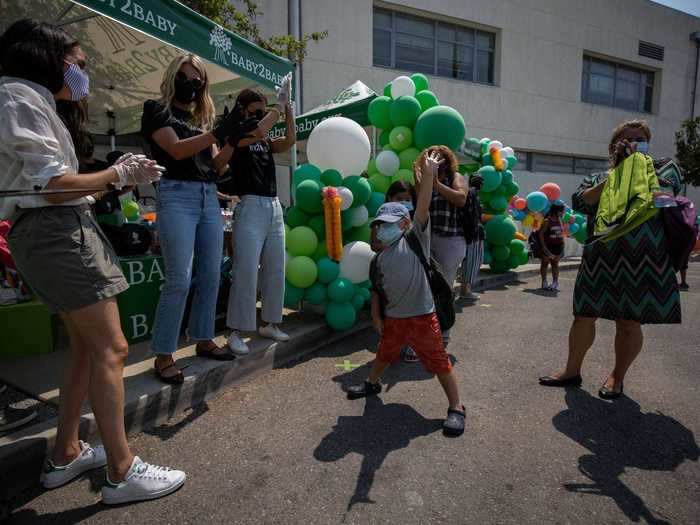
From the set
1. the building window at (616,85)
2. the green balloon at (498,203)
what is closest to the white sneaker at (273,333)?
the green balloon at (498,203)

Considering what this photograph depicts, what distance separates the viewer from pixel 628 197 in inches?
102

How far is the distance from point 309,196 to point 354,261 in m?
0.70

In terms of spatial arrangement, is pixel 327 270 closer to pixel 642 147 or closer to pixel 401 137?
pixel 401 137

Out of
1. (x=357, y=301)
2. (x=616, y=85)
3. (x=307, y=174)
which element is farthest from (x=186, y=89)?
(x=616, y=85)

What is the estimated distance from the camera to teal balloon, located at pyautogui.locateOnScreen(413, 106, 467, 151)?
4496mm

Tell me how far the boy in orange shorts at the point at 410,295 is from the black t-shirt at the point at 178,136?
109cm

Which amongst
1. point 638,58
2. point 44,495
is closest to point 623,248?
point 44,495

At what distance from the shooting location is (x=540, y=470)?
2.16m

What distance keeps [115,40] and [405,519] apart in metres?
5.66

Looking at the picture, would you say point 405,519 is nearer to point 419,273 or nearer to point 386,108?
point 419,273

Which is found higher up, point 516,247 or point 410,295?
point 410,295

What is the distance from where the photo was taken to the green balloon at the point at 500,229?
23.8 ft

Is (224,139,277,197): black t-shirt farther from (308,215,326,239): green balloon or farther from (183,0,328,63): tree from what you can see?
(183,0,328,63): tree

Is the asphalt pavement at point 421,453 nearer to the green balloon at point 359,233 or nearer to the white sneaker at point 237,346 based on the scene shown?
the white sneaker at point 237,346
